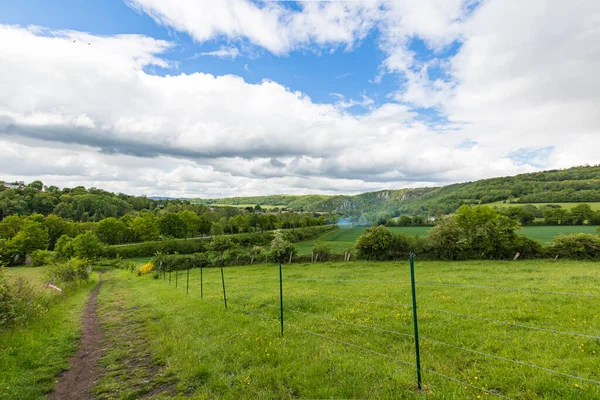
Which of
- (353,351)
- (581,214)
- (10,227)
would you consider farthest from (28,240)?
(581,214)

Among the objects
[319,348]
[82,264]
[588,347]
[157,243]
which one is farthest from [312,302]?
[157,243]

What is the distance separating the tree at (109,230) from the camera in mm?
78750

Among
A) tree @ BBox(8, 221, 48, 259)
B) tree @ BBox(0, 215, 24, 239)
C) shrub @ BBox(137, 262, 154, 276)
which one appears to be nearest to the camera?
shrub @ BBox(137, 262, 154, 276)

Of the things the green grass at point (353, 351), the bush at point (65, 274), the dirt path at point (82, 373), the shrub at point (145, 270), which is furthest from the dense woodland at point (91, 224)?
the green grass at point (353, 351)

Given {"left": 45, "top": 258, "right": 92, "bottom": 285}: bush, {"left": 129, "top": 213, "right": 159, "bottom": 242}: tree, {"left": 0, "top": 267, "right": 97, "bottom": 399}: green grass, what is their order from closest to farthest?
{"left": 0, "top": 267, "right": 97, "bottom": 399}: green grass
{"left": 45, "top": 258, "right": 92, "bottom": 285}: bush
{"left": 129, "top": 213, "right": 159, "bottom": 242}: tree

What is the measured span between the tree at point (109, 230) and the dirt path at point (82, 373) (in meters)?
82.3

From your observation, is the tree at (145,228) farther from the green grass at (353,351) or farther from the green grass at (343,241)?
the green grass at (353,351)

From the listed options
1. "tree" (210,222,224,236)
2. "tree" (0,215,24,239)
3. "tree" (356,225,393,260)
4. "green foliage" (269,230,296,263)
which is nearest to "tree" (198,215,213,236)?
"tree" (210,222,224,236)

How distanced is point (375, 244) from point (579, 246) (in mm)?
21824

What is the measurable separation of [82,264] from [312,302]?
115 ft

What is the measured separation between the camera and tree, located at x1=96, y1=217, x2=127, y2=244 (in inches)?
3100

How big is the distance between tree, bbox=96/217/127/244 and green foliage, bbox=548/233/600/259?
96.0 meters

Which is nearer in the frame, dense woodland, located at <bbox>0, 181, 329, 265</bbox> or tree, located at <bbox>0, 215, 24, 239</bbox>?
dense woodland, located at <bbox>0, 181, 329, 265</bbox>

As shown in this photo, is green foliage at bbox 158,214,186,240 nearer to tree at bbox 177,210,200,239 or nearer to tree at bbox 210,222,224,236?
tree at bbox 177,210,200,239
